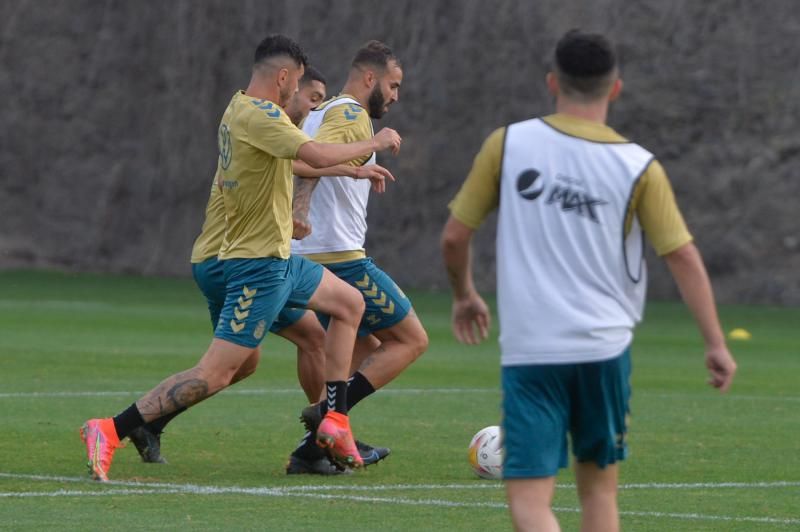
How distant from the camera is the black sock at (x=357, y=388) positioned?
9.92 m

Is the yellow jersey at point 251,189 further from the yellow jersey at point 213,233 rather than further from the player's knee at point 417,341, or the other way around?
the player's knee at point 417,341

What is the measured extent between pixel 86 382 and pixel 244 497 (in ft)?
21.1

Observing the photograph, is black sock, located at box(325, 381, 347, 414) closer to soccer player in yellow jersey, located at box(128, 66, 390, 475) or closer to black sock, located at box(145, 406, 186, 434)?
soccer player in yellow jersey, located at box(128, 66, 390, 475)

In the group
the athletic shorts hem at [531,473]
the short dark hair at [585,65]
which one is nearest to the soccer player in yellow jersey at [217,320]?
the short dark hair at [585,65]

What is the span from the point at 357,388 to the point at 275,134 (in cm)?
170

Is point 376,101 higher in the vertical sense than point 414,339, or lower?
higher

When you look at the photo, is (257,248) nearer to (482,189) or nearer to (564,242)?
(482,189)

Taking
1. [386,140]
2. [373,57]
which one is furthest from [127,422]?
A: [373,57]

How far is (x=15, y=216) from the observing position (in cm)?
3556

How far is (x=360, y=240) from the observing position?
33.2 feet

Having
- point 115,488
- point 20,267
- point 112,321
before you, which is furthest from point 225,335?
point 20,267

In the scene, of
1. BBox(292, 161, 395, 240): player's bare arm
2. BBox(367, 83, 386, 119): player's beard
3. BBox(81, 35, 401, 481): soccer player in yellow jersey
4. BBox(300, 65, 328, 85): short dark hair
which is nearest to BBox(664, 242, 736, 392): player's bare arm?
BBox(81, 35, 401, 481): soccer player in yellow jersey

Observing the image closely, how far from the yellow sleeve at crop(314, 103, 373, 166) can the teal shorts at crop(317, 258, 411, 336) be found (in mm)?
603

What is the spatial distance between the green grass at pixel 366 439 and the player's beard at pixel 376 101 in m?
1.95
